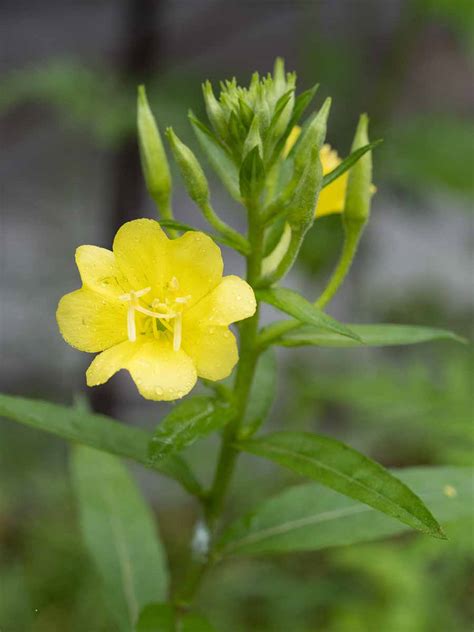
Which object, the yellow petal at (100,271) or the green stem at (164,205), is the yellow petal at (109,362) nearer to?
the yellow petal at (100,271)

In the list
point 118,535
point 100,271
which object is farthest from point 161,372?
point 118,535

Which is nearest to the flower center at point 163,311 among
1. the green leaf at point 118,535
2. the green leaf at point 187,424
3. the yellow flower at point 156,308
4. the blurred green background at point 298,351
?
the yellow flower at point 156,308

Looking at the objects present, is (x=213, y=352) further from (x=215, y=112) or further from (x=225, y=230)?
(x=215, y=112)

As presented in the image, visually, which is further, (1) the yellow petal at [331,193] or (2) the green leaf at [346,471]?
(1) the yellow petal at [331,193]

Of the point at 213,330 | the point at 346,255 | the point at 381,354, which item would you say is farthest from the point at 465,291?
the point at 213,330

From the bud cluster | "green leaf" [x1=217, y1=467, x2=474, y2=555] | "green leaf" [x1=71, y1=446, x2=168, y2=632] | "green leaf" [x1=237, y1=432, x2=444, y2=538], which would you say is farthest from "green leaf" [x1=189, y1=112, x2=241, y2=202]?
"green leaf" [x1=71, y1=446, x2=168, y2=632]
